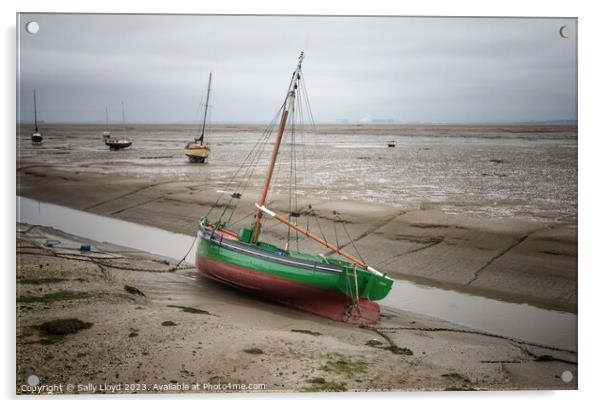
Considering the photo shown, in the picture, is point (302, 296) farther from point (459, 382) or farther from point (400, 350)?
point (459, 382)

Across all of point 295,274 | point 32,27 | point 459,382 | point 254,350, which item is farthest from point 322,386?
point 32,27

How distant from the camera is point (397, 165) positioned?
39.1ft

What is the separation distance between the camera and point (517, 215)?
380 inches

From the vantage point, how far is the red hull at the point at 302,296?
8.62m

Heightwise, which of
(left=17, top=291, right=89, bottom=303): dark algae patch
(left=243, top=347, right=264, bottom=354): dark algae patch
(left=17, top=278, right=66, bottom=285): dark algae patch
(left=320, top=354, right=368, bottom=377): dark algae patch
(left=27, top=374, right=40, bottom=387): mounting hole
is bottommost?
(left=27, top=374, right=40, bottom=387): mounting hole

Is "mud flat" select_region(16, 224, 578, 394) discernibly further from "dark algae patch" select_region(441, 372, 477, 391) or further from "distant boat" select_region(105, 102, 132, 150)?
"distant boat" select_region(105, 102, 132, 150)

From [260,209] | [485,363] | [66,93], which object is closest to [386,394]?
[485,363]

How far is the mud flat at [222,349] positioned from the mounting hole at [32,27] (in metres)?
2.31

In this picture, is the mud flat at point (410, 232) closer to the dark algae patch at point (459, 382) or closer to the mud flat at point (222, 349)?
the mud flat at point (222, 349)

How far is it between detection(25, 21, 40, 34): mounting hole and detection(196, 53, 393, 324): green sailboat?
3.20 m

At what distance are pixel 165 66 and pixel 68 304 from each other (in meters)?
3.39

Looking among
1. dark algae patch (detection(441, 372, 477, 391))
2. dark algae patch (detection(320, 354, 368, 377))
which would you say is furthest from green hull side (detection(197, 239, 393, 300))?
dark algae patch (detection(441, 372, 477, 391))

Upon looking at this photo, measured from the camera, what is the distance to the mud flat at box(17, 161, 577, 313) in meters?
8.44

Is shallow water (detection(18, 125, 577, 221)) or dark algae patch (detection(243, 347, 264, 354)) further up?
shallow water (detection(18, 125, 577, 221))
